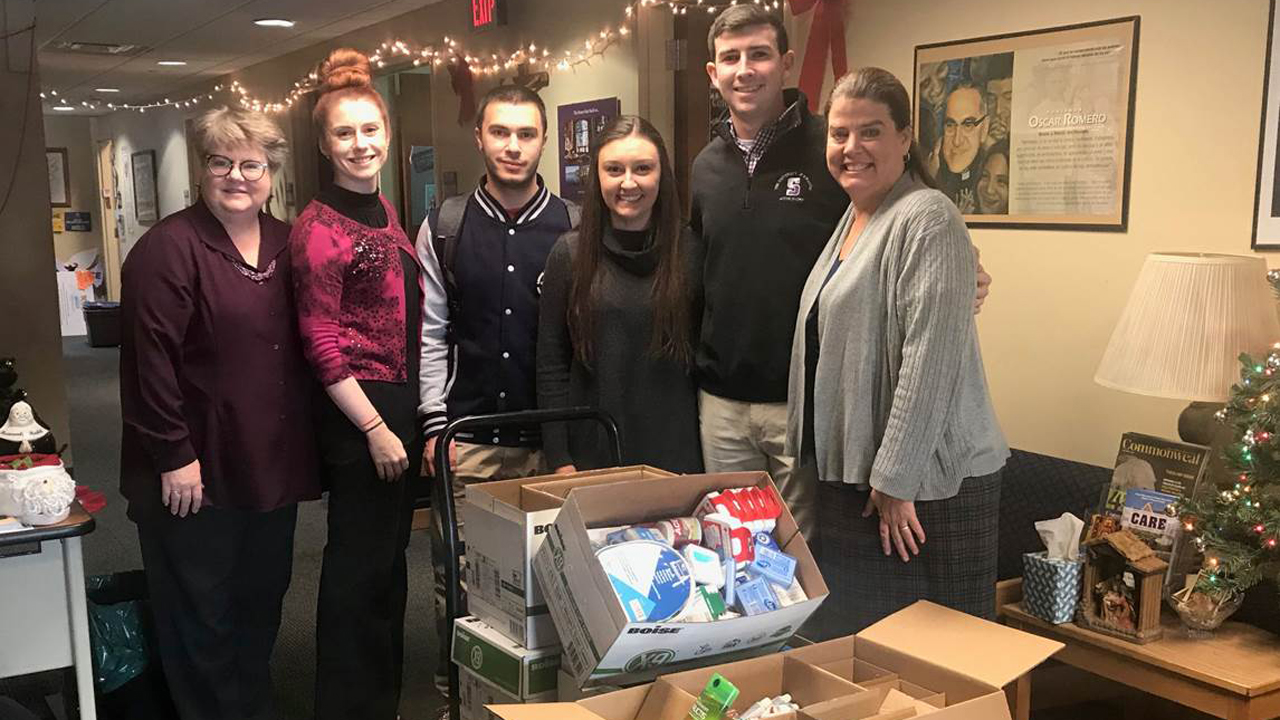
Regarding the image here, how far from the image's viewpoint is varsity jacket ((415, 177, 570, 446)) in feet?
7.99

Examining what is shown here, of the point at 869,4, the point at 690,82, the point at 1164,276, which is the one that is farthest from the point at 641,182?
the point at 690,82

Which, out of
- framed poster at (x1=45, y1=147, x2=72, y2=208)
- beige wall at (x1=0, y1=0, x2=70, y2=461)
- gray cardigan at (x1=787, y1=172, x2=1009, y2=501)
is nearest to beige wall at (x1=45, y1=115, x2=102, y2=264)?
framed poster at (x1=45, y1=147, x2=72, y2=208)

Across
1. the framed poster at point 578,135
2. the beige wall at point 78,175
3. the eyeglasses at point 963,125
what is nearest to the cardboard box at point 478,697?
the eyeglasses at point 963,125

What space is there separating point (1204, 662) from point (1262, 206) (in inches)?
45.2

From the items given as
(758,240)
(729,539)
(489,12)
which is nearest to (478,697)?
(729,539)

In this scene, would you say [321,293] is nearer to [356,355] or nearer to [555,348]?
[356,355]

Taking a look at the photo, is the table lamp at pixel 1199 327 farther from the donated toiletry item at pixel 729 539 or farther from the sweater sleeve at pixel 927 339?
the donated toiletry item at pixel 729 539

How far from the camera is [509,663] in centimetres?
154

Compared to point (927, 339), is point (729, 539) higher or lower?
lower

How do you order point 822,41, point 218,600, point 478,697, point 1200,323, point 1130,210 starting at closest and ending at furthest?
point 478,697 < point 218,600 < point 1200,323 < point 1130,210 < point 822,41

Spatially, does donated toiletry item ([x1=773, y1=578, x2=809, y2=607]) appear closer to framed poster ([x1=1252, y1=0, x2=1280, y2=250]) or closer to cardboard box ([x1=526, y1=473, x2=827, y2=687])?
cardboard box ([x1=526, y1=473, x2=827, y2=687])

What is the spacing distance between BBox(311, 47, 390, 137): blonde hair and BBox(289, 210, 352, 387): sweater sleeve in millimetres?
245

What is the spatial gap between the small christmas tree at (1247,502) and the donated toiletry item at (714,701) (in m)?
1.50

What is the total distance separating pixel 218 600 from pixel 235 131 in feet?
3.28
